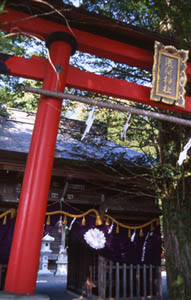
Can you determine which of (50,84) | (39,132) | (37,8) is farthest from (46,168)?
(37,8)

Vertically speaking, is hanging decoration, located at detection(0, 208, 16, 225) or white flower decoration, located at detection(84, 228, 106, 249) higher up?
hanging decoration, located at detection(0, 208, 16, 225)

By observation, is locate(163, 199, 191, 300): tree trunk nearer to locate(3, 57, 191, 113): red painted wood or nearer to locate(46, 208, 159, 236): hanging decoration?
locate(46, 208, 159, 236): hanging decoration

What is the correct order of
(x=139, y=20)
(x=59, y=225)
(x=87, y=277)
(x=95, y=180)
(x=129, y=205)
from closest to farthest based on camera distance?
(x=139, y=20), (x=95, y=180), (x=129, y=205), (x=87, y=277), (x=59, y=225)

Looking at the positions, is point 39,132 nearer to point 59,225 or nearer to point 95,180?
point 95,180

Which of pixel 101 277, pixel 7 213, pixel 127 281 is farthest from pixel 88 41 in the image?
pixel 127 281

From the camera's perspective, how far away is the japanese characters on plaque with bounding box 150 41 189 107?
14.1 feet

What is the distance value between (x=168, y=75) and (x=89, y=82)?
1260mm

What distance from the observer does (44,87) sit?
3.97 metres

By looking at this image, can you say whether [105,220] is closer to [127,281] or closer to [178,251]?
[178,251]

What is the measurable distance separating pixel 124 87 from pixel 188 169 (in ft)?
7.37

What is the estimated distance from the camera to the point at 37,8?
4023 mm

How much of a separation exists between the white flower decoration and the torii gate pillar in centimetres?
330

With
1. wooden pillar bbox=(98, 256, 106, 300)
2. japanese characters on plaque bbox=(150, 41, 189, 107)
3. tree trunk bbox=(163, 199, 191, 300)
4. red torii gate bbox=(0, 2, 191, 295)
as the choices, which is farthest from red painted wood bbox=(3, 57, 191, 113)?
wooden pillar bbox=(98, 256, 106, 300)

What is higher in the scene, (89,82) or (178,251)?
(89,82)
